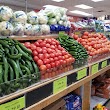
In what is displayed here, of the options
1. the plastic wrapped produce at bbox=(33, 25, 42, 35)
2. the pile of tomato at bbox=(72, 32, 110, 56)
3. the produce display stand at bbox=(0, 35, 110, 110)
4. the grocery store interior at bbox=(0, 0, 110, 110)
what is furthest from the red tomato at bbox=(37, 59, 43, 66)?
the pile of tomato at bbox=(72, 32, 110, 56)

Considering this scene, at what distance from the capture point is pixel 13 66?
3.58 feet

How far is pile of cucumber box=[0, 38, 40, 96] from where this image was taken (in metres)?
0.95

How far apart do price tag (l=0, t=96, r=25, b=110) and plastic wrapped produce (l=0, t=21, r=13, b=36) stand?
0.55m

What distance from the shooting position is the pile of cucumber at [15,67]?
3.12 ft

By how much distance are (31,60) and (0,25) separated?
13.0 inches

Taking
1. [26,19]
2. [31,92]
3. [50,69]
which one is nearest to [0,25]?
[26,19]

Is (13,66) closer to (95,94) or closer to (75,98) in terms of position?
(75,98)

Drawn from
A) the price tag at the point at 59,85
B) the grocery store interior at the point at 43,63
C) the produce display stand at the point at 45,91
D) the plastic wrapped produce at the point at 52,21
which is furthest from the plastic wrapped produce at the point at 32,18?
the price tag at the point at 59,85

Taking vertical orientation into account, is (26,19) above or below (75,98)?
above

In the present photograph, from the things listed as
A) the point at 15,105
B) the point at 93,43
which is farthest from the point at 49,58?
the point at 93,43

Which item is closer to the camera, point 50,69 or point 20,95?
point 20,95

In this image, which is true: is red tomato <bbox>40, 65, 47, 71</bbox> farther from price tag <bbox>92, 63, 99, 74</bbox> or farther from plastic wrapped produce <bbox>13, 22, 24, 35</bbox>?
price tag <bbox>92, 63, 99, 74</bbox>

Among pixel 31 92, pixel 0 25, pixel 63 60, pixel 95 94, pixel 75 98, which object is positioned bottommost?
Answer: pixel 95 94

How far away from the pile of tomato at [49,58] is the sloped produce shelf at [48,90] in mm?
54
